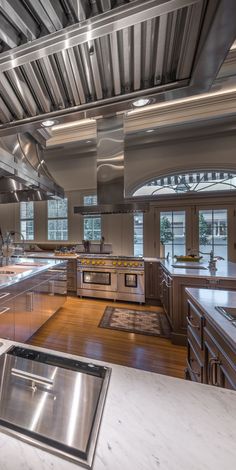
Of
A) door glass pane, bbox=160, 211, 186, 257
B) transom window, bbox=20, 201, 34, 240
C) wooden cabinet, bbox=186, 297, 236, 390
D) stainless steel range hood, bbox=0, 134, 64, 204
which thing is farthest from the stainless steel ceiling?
transom window, bbox=20, 201, 34, 240

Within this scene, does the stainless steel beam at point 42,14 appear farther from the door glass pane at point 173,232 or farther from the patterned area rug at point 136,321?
the door glass pane at point 173,232

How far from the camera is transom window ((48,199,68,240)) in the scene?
541 cm

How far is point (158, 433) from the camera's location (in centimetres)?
52

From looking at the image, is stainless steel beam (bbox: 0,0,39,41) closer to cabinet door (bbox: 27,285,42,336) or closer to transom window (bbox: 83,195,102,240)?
cabinet door (bbox: 27,285,42,336)

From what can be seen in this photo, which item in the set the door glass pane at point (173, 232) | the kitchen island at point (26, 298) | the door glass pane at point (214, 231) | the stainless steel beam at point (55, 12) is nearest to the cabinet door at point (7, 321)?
the kitchen island at point (26, 298)

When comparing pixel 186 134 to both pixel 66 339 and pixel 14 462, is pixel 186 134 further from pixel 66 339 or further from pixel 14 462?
pixel 14 462

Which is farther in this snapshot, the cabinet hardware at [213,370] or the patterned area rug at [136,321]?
the patterned area rug at [136,321]

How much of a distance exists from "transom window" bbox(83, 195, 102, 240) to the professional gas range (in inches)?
32.7

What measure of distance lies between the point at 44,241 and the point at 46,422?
5.40m

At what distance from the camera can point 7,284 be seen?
1988mm

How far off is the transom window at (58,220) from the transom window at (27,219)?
0.61m

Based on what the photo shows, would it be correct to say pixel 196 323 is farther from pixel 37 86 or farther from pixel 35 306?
pixel 35 306

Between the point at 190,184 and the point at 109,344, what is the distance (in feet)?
11.8

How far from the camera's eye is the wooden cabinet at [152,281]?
4.05 meters
